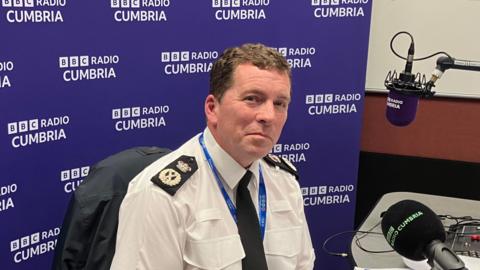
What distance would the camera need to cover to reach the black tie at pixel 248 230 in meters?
1.40

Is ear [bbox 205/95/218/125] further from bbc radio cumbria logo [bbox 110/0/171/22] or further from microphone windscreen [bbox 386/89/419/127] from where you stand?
bbc radio cumbria logo [bbox 110/0/171/22]

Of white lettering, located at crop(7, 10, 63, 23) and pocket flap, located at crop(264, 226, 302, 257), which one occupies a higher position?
white lettering, located at crop(7, 10, 63, 23)

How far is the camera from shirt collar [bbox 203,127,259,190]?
1.41m

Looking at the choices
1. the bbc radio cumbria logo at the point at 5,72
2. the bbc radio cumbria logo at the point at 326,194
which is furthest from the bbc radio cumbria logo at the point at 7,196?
the bbc radio cumbria logo at the point at 326,194

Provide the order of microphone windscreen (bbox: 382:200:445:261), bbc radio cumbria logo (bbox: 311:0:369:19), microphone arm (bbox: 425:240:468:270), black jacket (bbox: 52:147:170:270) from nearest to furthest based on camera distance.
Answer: microphone arm (bbox: 425:240:468:270) < microphone windscreen (bbox: 382:200:445:261) < black jacket (bbox: 52:147:170:270) < bbc radio cumbria logo (bbox: 311:0:369:19)

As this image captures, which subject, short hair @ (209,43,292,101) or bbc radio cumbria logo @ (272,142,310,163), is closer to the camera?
short hair @ (209,43,292,101)

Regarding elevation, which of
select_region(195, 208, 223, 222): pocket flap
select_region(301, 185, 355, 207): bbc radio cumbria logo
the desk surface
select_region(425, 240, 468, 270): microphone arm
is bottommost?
select_region(301, 185, 355, 207): bbc radio cumbria logo

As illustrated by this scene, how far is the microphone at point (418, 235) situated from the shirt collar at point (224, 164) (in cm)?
39

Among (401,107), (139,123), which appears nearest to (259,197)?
(401,107)

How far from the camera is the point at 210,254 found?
1.35m

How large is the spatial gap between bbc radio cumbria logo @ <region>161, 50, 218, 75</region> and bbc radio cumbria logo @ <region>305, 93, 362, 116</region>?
1.71 feet

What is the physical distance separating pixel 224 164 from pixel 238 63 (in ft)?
0.83

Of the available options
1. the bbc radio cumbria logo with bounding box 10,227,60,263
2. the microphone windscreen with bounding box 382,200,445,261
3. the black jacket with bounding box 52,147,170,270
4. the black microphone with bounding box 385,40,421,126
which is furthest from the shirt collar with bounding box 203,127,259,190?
the bbc radio cumbria logo with bounding box 10,227,60,263

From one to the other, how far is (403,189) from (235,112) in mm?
1900
